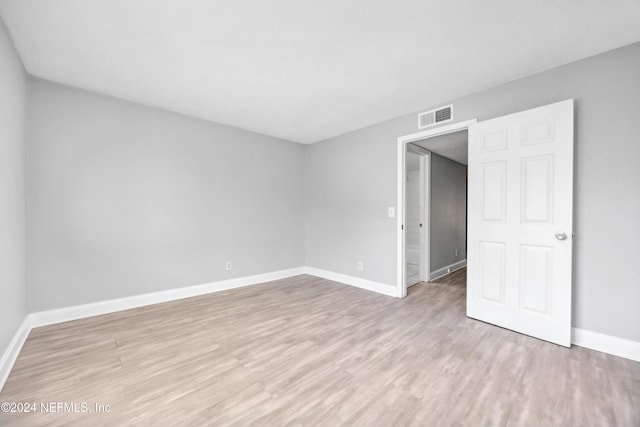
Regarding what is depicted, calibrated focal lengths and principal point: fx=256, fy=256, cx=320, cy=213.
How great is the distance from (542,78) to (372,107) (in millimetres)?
1699

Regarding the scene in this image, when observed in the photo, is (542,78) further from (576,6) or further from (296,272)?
(296,272)

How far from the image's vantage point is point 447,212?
Answer: 16.8 feet

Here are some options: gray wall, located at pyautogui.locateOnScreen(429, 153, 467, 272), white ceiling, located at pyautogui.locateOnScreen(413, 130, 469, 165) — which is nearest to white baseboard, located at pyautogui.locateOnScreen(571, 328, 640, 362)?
gray wall, located at pyautogui.locateOnScreen(429, 153, 467, 272)

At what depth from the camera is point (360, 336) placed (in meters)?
2.48

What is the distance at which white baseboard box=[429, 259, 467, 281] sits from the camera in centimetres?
460

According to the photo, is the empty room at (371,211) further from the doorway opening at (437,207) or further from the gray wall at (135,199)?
the doorway opening at (437,207)

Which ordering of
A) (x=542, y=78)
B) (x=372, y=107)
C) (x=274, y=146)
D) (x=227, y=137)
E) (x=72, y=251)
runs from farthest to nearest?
(x=274, y=146) → (x=227, y=137) → (x=372, y=107) → (x=72, y=251) → (x=542, y=78)

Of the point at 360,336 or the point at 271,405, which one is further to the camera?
the point at 360,336

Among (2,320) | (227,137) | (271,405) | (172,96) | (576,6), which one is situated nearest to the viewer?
(271,405)

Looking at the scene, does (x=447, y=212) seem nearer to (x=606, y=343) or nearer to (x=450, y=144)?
(x=450, y=144)

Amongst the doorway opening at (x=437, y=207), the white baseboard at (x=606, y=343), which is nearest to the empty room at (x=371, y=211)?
the white baseboard at (x=606, y=343)

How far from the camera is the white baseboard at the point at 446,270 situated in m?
4.60

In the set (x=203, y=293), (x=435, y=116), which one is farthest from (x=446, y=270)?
(x=203, y=293)

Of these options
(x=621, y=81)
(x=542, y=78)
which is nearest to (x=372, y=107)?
(x=542, y=78)
